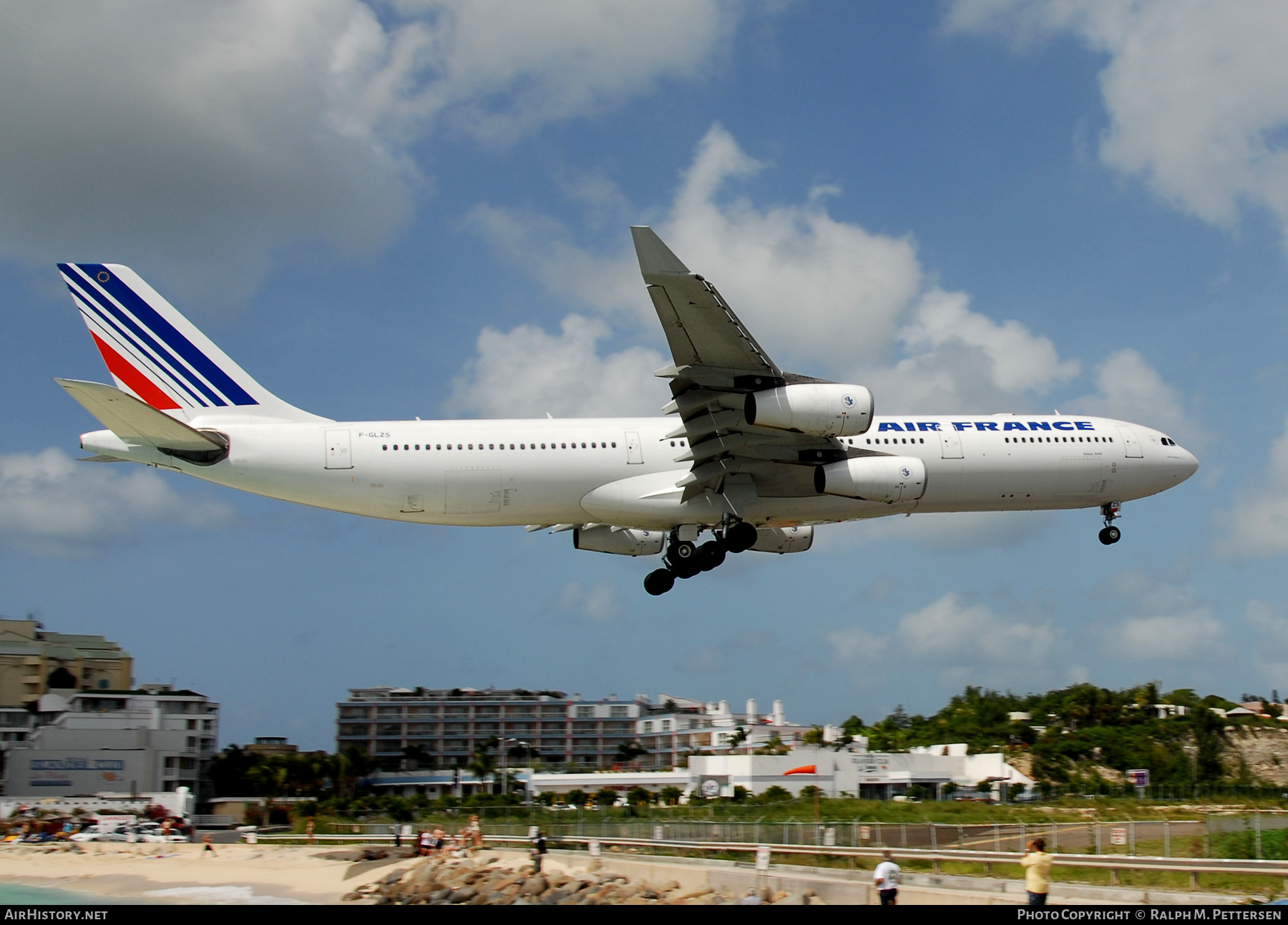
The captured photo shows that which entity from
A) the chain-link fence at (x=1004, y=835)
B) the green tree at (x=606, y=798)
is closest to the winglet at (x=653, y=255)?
the chain-link fence at (x=1004, y=835)

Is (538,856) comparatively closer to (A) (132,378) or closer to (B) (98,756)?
(A) (132,378)

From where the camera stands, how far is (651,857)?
94.8ft

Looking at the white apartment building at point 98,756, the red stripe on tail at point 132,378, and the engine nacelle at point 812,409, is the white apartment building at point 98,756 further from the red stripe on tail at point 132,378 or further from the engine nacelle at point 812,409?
the engine nacelle at point 812,409

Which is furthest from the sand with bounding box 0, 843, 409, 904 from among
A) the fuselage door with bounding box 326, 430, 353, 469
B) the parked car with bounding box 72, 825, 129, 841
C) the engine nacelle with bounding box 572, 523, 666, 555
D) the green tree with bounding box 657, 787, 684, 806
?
the green tree with bounding box 657, 787, 684, 806

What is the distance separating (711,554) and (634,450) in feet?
11.7

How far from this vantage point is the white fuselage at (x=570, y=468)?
27.3 m

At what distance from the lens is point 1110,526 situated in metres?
33.2

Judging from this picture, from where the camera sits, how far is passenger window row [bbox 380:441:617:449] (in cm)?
2755

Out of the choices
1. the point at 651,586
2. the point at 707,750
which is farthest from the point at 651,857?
the point at 707,750

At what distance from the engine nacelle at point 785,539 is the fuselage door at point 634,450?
625 centimetres

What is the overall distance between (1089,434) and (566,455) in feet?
48.6

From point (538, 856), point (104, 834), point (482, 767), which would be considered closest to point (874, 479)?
point (538, 856)

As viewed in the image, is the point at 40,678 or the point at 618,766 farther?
the point at 618,766
